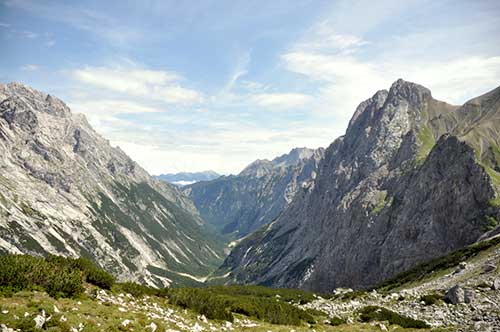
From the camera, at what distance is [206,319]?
33062 mm

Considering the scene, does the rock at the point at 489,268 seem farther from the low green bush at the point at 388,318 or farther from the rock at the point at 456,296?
the low green bush at the point at 388,318

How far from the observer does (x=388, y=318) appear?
140 ft

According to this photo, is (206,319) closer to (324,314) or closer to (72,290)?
(72,290)

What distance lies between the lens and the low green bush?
38344mm

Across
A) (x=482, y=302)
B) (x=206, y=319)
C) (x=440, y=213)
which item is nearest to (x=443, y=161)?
(x=440, y=213)

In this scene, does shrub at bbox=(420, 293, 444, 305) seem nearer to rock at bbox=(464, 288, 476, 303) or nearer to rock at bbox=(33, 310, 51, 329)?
rock at bbox=(464, 288, 476, 303)

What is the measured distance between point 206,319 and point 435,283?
5237 centimetres

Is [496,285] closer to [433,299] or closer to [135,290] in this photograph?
[433,299]

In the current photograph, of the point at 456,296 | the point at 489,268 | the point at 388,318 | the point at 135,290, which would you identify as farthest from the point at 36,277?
the point at 489,268

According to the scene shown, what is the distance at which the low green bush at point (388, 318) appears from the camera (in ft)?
126

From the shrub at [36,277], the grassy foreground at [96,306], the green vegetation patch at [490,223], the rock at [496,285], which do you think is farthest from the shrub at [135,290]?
the green vegetation patch at [490,223]

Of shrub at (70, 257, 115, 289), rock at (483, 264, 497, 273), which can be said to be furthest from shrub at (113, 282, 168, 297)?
rock at (483, 264, 497, 273)

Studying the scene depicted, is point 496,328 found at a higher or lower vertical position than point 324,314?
→ higher

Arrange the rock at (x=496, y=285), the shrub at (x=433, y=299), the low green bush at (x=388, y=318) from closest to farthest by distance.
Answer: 1. the low green bush at (x=388, y=318)
2. the rock at (x=496, y=285)
3. the shrub at (x=433, y=299)
